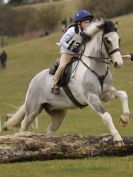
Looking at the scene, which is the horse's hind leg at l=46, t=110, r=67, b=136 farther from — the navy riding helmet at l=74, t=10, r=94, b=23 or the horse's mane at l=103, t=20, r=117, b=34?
the horse's mane at l=103, t=20, r=117, b=34

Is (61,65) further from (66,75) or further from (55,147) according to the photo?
(55,147)

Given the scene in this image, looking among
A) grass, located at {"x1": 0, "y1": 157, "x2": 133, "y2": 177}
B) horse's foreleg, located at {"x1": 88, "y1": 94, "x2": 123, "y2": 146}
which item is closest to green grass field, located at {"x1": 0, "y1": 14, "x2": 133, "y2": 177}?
grass, located at {"x1": 0, "y1": 157, "x2": 133, "y2": 177}

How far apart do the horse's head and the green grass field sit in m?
1.79

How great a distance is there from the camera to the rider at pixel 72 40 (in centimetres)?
1304

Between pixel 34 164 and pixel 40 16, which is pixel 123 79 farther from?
pixel 40 16

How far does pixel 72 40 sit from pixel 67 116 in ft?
56.2

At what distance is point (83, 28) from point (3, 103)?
25.3 meters

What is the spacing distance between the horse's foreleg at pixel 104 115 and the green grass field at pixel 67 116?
14.2 inches

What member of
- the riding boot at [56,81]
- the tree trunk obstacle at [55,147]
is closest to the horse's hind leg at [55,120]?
the riding boot at [56,81]

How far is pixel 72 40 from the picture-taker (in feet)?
43.8

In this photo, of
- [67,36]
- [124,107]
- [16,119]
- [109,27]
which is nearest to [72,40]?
[67,36]

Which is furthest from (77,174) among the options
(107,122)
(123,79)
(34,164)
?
(123,79)

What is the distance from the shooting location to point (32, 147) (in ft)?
37.4

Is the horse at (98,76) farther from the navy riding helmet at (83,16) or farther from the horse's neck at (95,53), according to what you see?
the navy riding helmet at (83,16)
